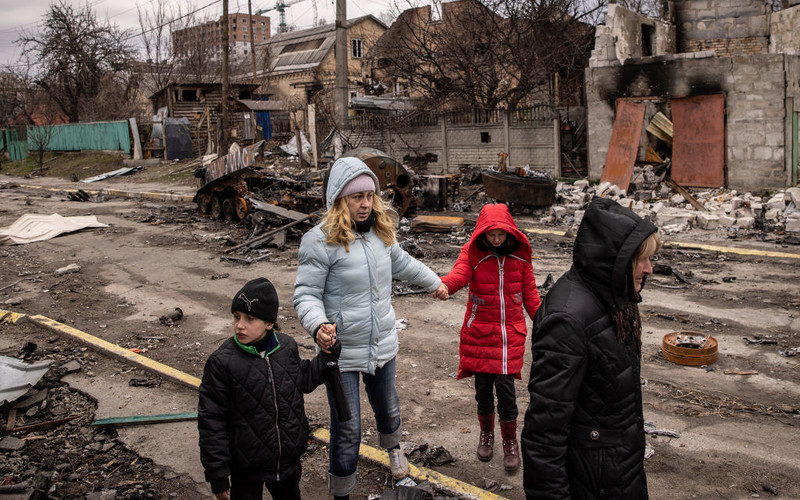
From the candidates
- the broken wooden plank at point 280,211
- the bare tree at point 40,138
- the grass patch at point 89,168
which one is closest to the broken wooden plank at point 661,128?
the broken wooden plank at point 280,211

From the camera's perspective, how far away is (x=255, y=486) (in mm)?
3043

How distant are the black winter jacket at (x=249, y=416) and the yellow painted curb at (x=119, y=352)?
8.70 feet

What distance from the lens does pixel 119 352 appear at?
639 cm

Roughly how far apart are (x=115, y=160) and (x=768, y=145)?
2892cm

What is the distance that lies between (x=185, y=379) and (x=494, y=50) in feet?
61.9

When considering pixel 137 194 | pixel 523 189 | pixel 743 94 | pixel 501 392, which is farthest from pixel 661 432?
pixel 137 194

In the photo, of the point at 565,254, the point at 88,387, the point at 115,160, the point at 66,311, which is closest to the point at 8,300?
the point at 66,311

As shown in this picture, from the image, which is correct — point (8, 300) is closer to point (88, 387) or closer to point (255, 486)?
point (88, 387)

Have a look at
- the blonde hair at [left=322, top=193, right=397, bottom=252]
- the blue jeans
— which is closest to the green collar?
the blue jeans

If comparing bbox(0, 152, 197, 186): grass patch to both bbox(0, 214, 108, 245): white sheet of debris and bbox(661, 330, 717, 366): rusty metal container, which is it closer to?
bbox(0, 214, 108, 245): white sheet of debris

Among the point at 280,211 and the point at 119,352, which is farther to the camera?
the point at 280,211

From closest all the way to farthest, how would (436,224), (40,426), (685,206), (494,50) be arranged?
(40,426)
(436,224)
(685,206)
(494,50)

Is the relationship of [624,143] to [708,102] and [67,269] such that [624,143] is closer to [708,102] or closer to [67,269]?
[708,102]

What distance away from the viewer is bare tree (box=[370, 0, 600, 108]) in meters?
21.5
